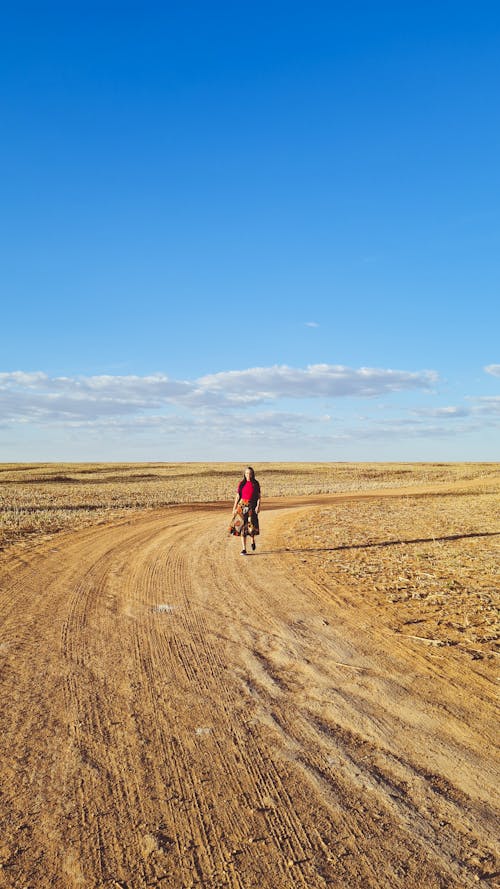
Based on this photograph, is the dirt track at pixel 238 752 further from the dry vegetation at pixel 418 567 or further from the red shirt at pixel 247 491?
the red shirt at pixel 247 491

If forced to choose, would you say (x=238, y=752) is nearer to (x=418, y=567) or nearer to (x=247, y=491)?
(x=418, y=567)

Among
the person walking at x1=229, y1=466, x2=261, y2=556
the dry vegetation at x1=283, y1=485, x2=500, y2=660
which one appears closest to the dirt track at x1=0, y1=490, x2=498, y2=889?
the dry vegetation at x1=283, y1=485, x2=500, y2=660

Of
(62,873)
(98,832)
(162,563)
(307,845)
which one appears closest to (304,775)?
(307,845)

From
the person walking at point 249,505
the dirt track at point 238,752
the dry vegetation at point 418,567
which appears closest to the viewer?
the dirt track at point 238,752

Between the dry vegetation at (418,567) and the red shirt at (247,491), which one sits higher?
the red shirt at (247,491)

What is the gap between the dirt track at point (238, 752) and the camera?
356 cm

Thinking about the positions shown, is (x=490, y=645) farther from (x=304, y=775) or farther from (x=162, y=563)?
(x=162, y=563)

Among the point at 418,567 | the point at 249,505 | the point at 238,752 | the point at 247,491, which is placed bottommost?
the point at 238,752

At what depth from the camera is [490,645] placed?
777 centimetres

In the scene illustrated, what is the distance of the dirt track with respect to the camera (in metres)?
3.56

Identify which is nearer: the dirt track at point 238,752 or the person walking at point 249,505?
the dirt track at point 238,752

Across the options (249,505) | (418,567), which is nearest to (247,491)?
(249,505)

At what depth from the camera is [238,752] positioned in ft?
15.8

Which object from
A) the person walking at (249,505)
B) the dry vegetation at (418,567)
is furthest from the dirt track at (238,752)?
the person walking at (249,505)
